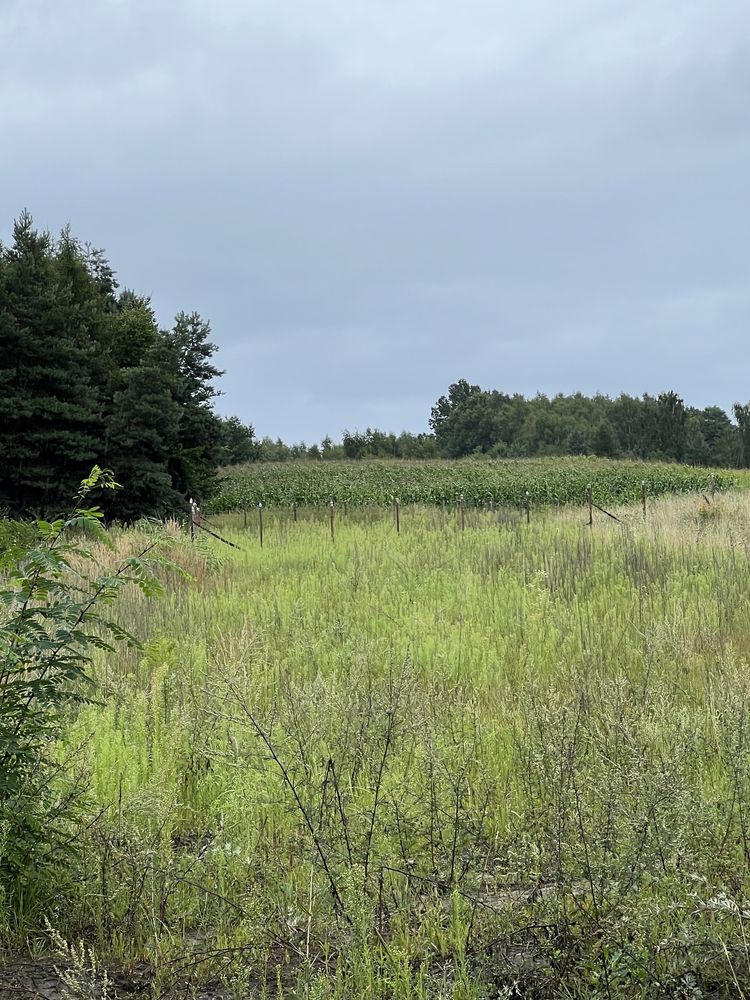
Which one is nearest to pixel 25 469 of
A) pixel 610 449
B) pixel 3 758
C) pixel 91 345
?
pixel 91 345

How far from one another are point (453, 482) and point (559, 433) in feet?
219

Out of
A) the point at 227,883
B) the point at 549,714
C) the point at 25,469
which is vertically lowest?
the point at 227,883

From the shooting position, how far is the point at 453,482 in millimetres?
43312

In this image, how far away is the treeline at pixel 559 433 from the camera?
85.8 m

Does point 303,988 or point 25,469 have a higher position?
point 25,469

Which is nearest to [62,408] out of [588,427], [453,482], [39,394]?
[39,394]

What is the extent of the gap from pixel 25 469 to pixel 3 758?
83.0 ft

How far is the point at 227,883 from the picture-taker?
347 cm

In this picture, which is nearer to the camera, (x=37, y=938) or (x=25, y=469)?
(x=37, y=938)

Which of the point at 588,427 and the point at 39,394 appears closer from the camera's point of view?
the point at 39,394

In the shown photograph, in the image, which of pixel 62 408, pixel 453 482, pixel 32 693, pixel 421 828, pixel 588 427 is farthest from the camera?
pixel 588 427

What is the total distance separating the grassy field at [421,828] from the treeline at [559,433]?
6305cm

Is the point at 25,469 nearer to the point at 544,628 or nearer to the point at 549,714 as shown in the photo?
the point at 544,628

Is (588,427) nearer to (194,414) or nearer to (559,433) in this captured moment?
(559,433)
